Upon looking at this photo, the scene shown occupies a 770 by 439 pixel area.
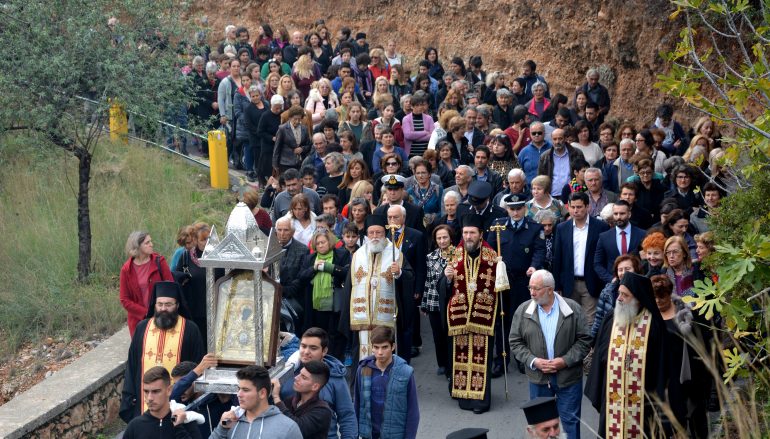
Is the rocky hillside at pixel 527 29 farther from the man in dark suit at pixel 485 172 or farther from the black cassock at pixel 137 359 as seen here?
the black cassock at pixel 137 359

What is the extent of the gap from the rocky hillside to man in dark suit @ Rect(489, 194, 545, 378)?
7550 millimetres

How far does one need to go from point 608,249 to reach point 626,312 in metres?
2.73

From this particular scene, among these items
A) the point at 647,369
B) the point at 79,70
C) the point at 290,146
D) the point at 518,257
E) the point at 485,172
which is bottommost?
the point at 647,369

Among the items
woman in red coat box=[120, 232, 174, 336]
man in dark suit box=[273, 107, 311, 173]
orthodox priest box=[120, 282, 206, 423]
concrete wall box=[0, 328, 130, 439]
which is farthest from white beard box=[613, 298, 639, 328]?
man in dark suit box=[273, 107, 311, 173]

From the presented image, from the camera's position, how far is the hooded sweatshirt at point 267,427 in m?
7.68

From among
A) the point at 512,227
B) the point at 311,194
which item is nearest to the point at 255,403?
the point at 512,227

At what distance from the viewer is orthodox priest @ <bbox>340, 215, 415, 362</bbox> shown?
1226 cm

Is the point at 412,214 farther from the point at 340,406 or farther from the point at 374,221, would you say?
the point at 340,406

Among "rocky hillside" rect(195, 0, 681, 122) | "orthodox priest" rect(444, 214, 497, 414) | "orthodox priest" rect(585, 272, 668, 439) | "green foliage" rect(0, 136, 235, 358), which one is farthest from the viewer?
"rocky hillside" rect(195, 0, 681, 122)

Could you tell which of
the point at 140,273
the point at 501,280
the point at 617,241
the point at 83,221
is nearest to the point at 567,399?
the point at 501,280

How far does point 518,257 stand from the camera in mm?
12750

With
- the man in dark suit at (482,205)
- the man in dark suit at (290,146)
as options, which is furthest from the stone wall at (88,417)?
the man in dark suit at (290,146)

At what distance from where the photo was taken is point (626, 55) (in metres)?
22.9

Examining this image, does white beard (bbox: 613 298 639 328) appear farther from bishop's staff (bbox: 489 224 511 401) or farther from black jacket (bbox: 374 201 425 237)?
black jacket (bbox: 374 201 425 237)
